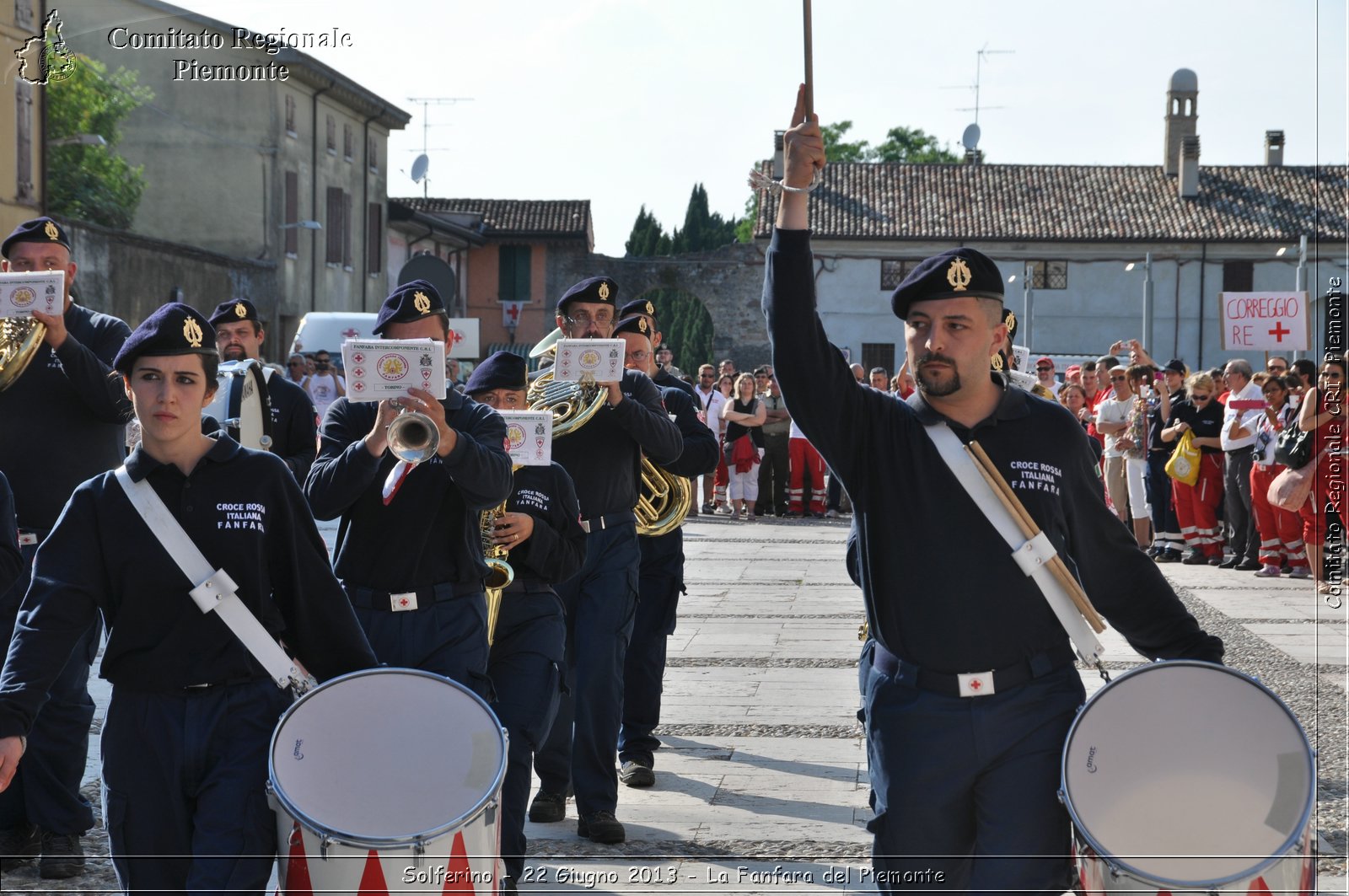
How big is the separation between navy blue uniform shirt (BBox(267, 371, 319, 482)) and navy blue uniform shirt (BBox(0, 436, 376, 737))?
3402 millimetres

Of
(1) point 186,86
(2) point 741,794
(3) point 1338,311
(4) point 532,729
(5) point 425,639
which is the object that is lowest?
(2) point 741,794

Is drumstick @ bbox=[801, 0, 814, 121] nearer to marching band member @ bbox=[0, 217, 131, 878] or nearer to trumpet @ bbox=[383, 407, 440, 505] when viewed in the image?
trumpet @ bbox=[383, 407, 440, 505]

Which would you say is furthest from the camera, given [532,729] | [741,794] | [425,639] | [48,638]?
[741,794]

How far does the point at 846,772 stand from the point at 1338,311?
12.4 feet

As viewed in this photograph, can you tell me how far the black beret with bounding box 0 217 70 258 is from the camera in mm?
6398

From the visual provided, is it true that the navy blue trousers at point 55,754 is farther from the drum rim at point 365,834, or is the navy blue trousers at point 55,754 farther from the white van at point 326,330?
the white van at point 326,330

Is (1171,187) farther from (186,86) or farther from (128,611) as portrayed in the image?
(128,611)

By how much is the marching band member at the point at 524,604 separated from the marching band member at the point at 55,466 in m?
1.47

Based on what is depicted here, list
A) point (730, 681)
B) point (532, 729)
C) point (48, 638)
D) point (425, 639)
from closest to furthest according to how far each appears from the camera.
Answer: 1. point (48, 638)
2. point (425, 639)
3. point (532, 729)
4. point (730, 681)

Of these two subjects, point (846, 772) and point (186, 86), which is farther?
point (186, 86)

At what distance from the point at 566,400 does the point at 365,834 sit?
354 cm

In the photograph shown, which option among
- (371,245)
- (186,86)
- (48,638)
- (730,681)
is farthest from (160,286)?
(48,638)

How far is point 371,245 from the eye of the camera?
4709 cm

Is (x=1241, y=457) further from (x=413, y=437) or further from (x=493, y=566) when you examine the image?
(x=413, y=437)
